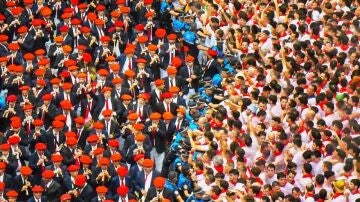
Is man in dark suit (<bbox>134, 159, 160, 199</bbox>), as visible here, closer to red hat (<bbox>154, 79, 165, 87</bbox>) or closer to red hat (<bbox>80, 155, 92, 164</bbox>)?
red hat (<bbox>80, 155, 92, 164</bbox>)

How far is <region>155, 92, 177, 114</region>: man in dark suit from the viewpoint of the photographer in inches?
973

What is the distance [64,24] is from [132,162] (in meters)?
6.01

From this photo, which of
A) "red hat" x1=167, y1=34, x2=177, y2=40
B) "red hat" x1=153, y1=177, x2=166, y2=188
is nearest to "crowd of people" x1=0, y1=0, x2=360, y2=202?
"red hat" x1=153, y1=177, x2=166, y2=188

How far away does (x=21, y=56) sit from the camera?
89.1 feet

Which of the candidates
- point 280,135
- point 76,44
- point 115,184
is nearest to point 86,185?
point 115,184

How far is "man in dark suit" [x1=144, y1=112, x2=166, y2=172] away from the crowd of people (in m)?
0.03

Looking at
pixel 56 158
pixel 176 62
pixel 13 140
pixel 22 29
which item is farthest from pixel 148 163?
pixel 22 29

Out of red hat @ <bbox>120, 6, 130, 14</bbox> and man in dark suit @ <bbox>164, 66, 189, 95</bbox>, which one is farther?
red hat @ <bbox>120, 6, 130, 14</bbox>

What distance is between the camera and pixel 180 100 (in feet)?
81.6

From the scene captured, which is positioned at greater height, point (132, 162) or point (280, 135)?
point (280, 135)

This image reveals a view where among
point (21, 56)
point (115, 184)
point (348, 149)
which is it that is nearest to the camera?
point (348, 149)

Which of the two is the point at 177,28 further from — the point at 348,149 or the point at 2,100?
the point at 348,149

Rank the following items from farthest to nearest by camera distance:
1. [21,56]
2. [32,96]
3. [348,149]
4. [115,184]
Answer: [21,56] → [32,96] → [115,184] → [348,149]

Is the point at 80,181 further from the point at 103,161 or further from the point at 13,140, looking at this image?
the point at 13,140
